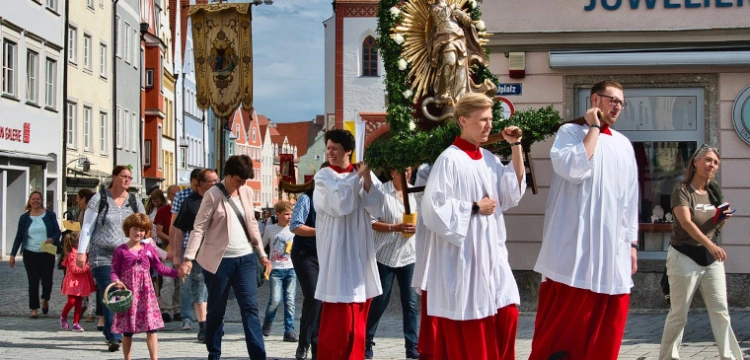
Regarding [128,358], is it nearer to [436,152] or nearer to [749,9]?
[436,152]

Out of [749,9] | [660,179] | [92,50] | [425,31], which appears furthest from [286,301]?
[92,50]

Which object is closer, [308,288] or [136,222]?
[136,222]

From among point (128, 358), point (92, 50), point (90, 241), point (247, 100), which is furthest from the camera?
point (92, 50)

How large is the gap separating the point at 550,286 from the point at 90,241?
5.72 metres

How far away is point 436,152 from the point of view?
9039 mm

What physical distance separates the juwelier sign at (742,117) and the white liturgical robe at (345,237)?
6.98m

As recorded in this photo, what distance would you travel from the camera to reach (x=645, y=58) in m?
14.2

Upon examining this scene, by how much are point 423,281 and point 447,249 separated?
1177mm

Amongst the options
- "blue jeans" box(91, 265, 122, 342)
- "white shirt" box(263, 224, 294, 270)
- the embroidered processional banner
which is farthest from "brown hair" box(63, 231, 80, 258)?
"white shirt" box(263, 224, 294, 270)

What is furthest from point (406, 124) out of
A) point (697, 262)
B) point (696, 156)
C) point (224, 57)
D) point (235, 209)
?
point (224, 57)

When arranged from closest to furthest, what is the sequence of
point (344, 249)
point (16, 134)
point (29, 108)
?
point (344, 249), point (16, 134), point (29, 108)

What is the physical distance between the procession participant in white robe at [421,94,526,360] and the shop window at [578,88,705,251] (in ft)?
24.8

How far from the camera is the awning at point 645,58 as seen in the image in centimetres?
1402

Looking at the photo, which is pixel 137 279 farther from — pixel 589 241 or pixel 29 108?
pixel 29 108
